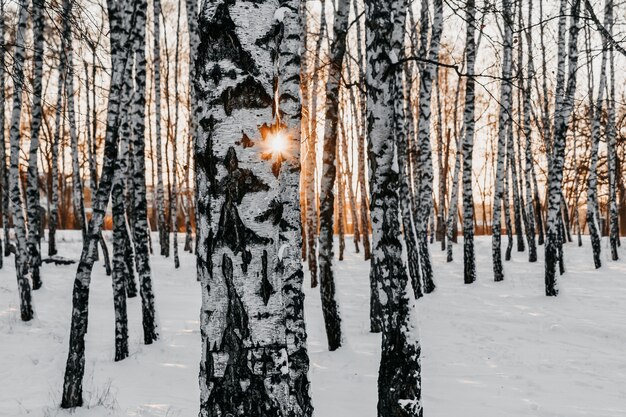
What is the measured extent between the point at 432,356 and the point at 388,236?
3076mm

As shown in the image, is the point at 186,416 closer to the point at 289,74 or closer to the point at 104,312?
the point at 289,74

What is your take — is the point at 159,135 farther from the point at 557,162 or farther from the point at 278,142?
the point at 278,142

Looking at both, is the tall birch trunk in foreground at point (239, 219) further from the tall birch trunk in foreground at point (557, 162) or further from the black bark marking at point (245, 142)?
the tall birch trunk in foreground at point (557, 162)

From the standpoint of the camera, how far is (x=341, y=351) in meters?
7.17

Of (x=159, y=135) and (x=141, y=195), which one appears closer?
(x=141, y=195)

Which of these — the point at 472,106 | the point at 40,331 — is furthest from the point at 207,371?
the point at 472,106

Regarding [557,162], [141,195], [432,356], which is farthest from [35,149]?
[557,162]

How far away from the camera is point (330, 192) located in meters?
7.54

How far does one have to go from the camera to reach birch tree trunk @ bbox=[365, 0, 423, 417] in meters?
4.21

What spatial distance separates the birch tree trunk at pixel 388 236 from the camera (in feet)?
13.8

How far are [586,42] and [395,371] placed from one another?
14.4 m

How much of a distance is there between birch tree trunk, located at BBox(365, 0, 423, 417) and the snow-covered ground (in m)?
0.86

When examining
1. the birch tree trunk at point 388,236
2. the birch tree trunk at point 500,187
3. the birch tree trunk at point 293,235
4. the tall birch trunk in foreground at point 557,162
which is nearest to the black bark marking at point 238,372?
the birch tree trunk at point 293,235

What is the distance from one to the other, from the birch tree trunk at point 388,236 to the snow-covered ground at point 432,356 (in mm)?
859
